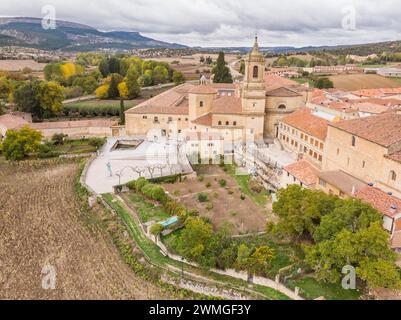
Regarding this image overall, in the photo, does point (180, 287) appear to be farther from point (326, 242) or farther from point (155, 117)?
point (155, 117)

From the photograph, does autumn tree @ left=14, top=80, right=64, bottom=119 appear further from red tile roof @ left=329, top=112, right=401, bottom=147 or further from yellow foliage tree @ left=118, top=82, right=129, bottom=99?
red tile roof @ left=329, top=112, right=401, bottom=147

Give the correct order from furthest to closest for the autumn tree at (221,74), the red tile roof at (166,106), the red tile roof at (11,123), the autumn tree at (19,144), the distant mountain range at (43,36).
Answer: the distant mountain range at (43,36) → the autumn tree at (221,74) → the red tile roof at (166,106) → the red tile roof at (11,123) → the autumn tree at (19,144)

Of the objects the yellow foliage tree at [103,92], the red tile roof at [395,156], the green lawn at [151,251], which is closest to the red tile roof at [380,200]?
the red tile roof at [395,156]

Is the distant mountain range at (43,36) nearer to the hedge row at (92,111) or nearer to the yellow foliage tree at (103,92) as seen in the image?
the yellow foliage tree at (103,92)

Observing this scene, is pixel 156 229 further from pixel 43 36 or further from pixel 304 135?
pixel 43 36

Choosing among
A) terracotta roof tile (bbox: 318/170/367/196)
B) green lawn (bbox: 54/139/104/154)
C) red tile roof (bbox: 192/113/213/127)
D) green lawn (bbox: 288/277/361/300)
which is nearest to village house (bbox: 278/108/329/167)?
terracotta roof tile (bbox: 318/170/367/196)
